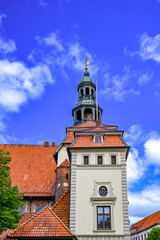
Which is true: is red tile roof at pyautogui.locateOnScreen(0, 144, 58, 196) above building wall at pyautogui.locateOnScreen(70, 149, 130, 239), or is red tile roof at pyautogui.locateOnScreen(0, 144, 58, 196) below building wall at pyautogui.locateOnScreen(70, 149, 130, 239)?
above

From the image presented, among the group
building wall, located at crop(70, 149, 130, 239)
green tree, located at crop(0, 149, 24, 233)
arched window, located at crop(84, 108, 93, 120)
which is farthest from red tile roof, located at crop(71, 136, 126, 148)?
arched window, located at crop(84, 108, 93, 120)

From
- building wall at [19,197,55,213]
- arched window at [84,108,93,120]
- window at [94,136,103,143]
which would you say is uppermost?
arched window at [84,108,93,120]

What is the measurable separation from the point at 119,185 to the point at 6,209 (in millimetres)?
8783

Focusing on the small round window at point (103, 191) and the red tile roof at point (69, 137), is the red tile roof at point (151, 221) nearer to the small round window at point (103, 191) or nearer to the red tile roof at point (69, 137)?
the red tile roof at point (69, 137)

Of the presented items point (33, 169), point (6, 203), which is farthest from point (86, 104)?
point (6, 203)

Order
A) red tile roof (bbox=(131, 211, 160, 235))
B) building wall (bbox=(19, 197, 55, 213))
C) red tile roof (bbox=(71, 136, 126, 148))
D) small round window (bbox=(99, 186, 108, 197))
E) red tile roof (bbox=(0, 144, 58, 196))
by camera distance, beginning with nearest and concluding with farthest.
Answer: small round window (bbox=(99, 186, 108, 197))
red tile roof (bbox=(71, 136, 126, 148))
building wall (bbox=(19, 197, 55, 213))
red tile roof (bbox=(0, 144, 58, 196))
red tile roof (bbox=(131, 211, 160, 235))

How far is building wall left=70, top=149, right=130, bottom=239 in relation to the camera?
19.7m

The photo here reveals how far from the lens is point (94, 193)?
68.3 feet

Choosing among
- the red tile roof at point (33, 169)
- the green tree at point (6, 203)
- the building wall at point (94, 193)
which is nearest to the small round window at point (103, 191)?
the building wall at point (94, 193)

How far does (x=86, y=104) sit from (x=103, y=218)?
18.8 m

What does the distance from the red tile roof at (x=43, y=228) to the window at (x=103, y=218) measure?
9.89 ft

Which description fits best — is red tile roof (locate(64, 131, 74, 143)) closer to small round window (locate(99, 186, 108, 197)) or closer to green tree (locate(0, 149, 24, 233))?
green tree (locate(0, 149, 24, 233))

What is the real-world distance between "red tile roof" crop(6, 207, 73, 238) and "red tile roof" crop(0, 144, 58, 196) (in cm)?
1317

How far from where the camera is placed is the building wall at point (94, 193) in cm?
1966
